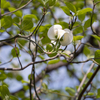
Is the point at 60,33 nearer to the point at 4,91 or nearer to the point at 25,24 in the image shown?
the point at 25,24

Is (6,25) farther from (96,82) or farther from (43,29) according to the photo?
(96,82)

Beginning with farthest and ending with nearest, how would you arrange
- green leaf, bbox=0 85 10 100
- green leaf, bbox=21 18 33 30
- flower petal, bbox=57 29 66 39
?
green leaf, bbox=0 85 10 100
green leaf, bbox=21 18 33 30
flower petal, bbox=57 29 66 39

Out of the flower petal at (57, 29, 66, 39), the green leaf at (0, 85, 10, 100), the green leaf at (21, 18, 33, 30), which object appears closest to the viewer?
the flower petal at (57, 29, 66, 39)

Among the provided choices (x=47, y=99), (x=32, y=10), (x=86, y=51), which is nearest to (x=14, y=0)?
(x=32, y=10)

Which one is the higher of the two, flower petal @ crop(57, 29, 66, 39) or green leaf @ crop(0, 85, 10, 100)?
flower petal @ crop(57, 29, 66, 39)

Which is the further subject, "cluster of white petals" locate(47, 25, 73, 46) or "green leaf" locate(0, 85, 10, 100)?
"green leaf" locate(0, 85, 10, 100)

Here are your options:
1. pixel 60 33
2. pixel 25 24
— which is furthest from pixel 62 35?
pixel 25 24

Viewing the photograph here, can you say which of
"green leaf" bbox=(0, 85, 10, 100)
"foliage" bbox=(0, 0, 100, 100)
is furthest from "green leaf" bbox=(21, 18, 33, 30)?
"green leaf" bbox=(0, 85, 10, 100)

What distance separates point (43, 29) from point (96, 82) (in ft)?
4.15

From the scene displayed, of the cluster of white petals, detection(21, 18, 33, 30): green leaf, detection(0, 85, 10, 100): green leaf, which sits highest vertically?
detection(21, 18, 33, 30): green leaf

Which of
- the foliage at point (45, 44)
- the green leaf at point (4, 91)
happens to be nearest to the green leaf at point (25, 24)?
the foliage at point (45, 44)

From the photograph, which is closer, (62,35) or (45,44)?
(62,35)

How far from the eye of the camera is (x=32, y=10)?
148cm

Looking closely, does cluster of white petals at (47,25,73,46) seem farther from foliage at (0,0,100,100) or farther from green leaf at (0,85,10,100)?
green leaf at (0,85,10,100)
